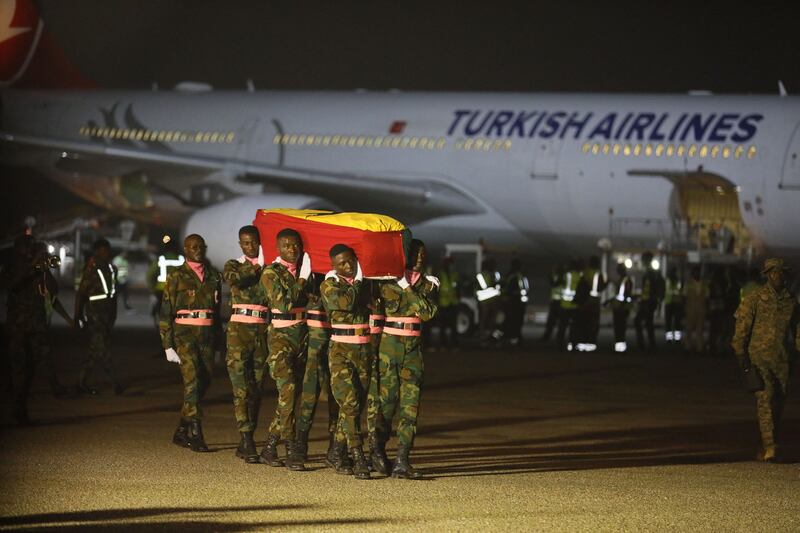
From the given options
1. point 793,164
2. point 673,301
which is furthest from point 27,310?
point 793,164

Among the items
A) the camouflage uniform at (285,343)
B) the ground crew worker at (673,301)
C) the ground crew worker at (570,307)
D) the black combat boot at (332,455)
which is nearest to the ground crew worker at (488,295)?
the ground crew worker at (570,307)

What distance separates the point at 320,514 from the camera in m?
8.63

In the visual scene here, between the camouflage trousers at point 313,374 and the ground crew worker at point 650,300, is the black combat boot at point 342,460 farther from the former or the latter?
the ground crew worker at point 650,300

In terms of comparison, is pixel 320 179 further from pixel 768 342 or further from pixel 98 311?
pixel 768 342

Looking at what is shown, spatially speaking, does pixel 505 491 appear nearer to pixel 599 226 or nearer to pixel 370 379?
pixel 370 379

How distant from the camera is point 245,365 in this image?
11.1 meters

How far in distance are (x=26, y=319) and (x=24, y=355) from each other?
0.33m

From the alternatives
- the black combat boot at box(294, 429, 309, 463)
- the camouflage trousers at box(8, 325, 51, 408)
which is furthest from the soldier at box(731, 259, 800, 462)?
the camouflage trousers at box(8, 325, 51, 408)

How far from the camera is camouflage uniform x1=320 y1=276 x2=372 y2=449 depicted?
10227 mm

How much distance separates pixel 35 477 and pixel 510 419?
524 centimetres

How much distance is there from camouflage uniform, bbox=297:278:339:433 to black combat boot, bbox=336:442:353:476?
292 millimetres

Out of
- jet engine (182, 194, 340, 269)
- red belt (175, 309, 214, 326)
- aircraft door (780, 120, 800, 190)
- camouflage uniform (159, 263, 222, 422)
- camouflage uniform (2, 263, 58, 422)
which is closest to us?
camouflage uniform (159, 263, 222, 422)

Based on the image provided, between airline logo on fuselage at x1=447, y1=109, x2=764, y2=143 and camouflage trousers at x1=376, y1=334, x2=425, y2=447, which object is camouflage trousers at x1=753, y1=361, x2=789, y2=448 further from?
airline logo on fuselage at x1=447, y1=109, x2=764, y2=143

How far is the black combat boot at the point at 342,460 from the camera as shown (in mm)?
10367
